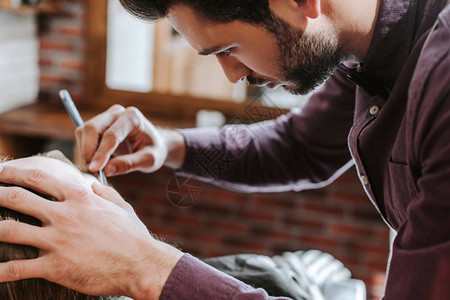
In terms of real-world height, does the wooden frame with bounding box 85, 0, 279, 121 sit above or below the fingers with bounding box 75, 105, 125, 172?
below

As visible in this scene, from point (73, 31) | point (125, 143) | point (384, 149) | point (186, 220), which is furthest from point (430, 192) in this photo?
point (73, 31)

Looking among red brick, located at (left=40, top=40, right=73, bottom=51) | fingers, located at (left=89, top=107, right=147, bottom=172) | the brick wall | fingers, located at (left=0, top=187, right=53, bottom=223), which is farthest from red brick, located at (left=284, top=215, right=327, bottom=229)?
fingers, located at (left=0, top=187, right=53, bottom=223)

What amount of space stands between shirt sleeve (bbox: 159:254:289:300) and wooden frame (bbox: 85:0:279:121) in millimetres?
2207

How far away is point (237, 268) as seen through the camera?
1572mm

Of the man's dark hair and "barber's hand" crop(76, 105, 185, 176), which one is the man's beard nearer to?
the man's dark hair

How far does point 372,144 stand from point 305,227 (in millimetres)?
2062

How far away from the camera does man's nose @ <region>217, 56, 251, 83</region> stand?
129 cm

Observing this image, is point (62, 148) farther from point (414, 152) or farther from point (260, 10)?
point (414, 152)

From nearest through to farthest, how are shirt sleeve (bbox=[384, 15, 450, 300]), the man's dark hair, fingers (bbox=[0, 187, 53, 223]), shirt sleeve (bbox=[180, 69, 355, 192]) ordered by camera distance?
shirt sleeve (bbox=[384, 15, 450, 300]) → fingers (bbox=[0, 187, 53, 223]) → the man's dark hair → shirt sleeve (bbox=[180, 69, 355, 192])

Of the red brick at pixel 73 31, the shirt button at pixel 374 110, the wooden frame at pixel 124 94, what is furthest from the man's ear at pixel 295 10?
the red brick at pixel 73 31

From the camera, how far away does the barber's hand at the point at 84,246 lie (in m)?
0.95

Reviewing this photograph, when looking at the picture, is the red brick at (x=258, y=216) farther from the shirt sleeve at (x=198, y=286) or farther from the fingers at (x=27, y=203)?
the fingers at (x=27, y=203)

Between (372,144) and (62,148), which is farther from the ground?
(372,144)

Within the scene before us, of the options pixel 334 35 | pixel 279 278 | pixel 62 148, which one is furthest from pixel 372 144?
pixel 62 148
